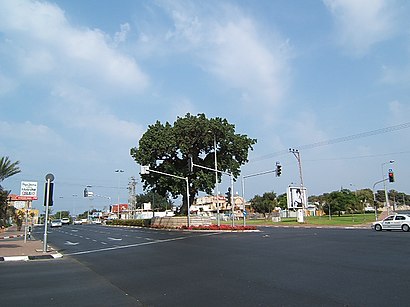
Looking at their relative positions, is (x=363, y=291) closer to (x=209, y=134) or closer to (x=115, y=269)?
(x=115, y=269)

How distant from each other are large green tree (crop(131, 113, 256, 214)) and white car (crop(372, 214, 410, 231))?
833 inches

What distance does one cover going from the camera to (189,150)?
48.8 m

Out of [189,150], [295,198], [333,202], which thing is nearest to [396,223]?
[189,150]

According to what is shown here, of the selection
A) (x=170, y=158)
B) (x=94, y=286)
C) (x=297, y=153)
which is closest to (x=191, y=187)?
(x=170, y=158)

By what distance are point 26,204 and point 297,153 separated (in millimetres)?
39614

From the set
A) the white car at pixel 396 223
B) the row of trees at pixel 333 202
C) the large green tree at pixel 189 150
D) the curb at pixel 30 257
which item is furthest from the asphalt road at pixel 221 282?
the row of trees at pixel 333 202

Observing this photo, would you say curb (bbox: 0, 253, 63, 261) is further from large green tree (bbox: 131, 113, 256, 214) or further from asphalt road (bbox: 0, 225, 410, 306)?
large green tree (bbox: 131, 113, 256, 214)

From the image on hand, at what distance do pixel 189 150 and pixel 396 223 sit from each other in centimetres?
2624

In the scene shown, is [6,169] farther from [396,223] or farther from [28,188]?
[396,223]

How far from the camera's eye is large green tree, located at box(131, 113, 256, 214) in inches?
1869

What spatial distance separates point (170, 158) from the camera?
50344 mm

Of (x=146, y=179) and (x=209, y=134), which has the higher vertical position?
(x=209, y=134)

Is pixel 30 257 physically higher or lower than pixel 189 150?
lower

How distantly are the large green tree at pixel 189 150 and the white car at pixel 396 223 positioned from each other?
21.2 metres
